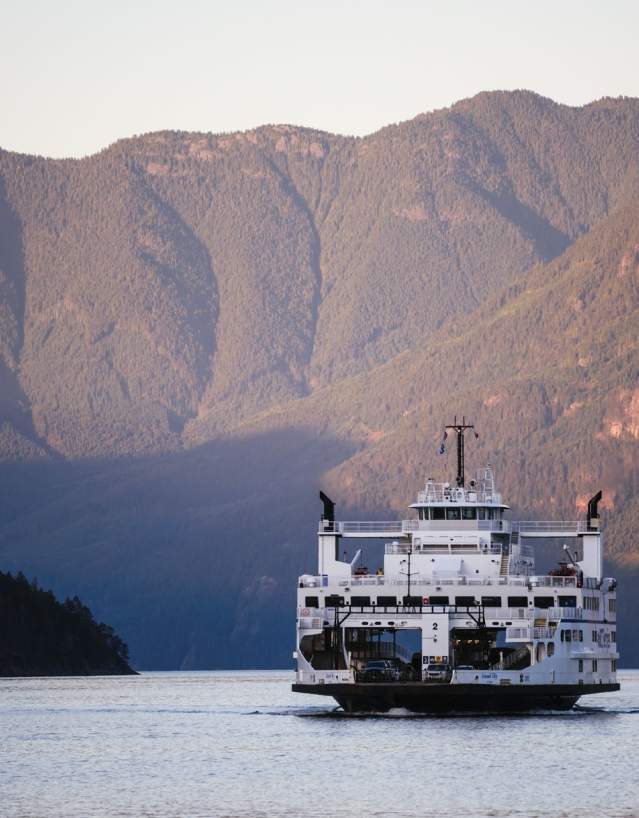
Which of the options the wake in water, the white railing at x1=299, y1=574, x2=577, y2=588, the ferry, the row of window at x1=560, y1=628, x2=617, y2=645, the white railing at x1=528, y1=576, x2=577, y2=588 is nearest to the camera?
the ferry

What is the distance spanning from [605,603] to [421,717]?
64.1ft

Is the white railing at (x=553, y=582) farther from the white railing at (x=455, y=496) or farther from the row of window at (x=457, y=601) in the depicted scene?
the white railing at (x=455, y=496)

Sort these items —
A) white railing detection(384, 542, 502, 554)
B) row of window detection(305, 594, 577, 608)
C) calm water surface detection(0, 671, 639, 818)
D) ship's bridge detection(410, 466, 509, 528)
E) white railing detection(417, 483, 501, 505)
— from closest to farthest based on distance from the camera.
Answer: calm water surface detection(0, 671, 639, 818) < row of window detection(305, 594, 577, 608) < white railing detection(384, 542, 502, 554) < ship's bridge detection(410, 466, 509, 528) < white railing detection(417, 483, 501, 505)

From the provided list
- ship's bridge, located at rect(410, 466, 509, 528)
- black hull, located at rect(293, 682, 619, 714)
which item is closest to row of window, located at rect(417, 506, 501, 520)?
ship's bridge, located at rect(410, 466, 509, 528)

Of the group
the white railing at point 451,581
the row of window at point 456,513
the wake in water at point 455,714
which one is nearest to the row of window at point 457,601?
the white railing at point 451,581

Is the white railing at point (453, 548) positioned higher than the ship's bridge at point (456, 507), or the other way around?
the ship's bridge at point (456, 507)

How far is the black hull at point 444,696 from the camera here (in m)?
156

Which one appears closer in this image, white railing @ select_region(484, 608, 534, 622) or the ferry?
the ferry

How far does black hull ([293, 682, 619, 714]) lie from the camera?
15600cm

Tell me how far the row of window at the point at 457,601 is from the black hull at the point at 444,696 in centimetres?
531

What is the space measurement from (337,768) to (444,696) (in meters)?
24.6

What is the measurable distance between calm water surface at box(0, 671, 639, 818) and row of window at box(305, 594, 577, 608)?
720 centimetres

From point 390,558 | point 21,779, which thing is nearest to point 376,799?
point 21,779

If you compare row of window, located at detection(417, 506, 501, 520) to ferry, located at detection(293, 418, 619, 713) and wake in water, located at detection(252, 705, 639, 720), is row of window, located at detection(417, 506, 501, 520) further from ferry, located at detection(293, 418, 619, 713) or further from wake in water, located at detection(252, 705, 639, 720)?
wake in water, located at detection(252, 705, 639, 720)
